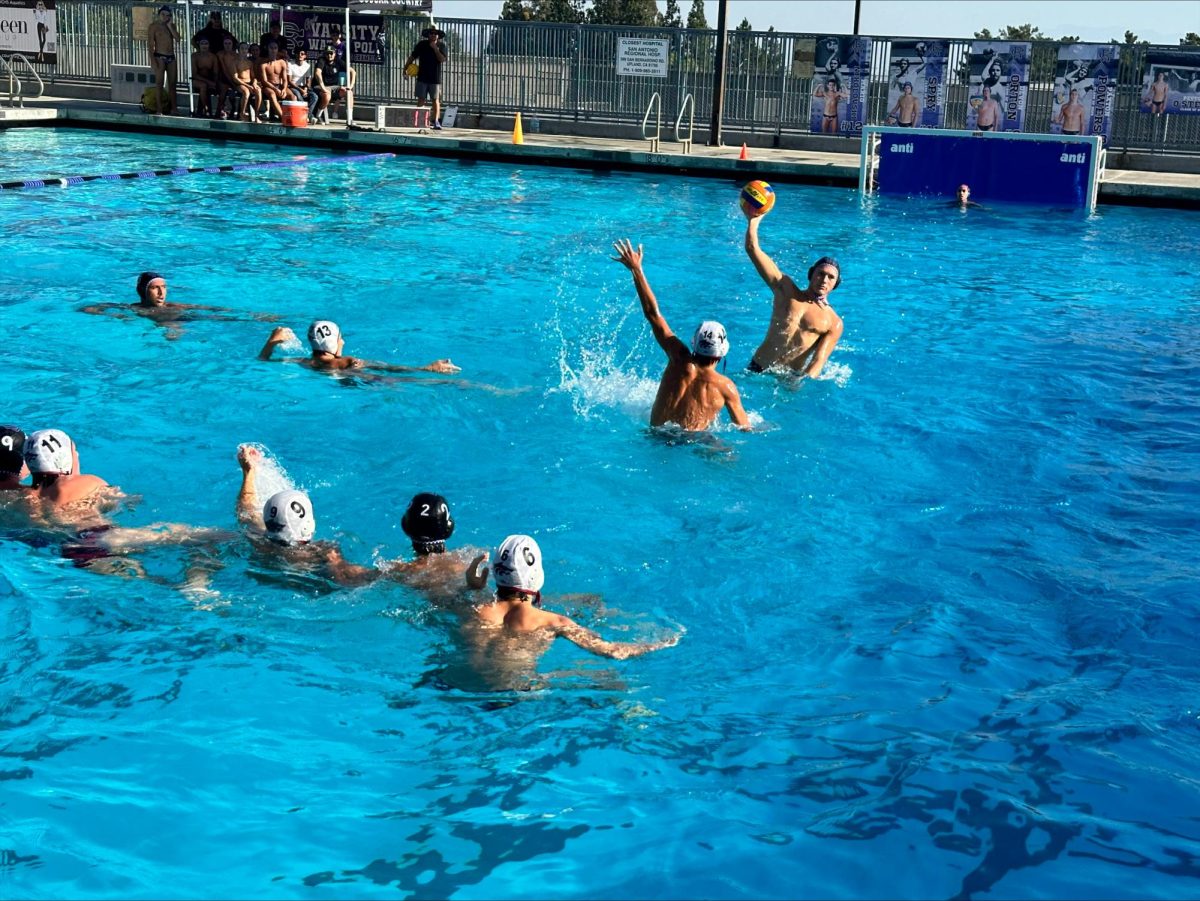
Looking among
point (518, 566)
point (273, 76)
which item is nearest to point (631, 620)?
point (518, 566)

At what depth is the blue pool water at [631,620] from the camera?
4711mm

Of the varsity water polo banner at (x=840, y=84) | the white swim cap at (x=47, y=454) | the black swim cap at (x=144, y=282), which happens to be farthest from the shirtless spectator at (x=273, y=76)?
the white swim cap at (x=47, y=454)

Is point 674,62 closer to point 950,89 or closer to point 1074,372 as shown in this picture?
point 950,89

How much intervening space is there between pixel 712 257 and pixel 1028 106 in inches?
433

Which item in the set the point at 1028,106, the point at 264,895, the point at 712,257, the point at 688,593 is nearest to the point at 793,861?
the point at 264,895

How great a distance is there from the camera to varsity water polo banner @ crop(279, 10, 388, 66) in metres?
27.6

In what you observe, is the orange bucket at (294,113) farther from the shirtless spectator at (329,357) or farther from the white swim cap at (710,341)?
the white swim cap at (710,341)

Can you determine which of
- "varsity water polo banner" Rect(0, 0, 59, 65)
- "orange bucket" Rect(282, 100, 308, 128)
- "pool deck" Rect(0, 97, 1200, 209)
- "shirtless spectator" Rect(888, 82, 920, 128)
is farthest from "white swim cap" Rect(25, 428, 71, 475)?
"varsity water polo banner" Rect(0, 0, 59, 65)

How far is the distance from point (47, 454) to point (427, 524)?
7.84ft

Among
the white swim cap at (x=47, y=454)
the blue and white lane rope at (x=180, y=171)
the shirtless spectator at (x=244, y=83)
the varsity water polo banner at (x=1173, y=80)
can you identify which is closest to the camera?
the white swim cap at (x=47, y=454)

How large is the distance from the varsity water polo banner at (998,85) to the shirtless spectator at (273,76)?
43.6 ft

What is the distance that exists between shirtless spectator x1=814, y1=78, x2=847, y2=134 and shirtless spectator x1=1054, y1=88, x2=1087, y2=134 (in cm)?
406

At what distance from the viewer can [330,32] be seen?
90.4 feet

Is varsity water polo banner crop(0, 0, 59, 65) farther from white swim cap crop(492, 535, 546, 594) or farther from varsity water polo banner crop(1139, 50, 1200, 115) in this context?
white swim cap crop(492, 535, 546, 594)
